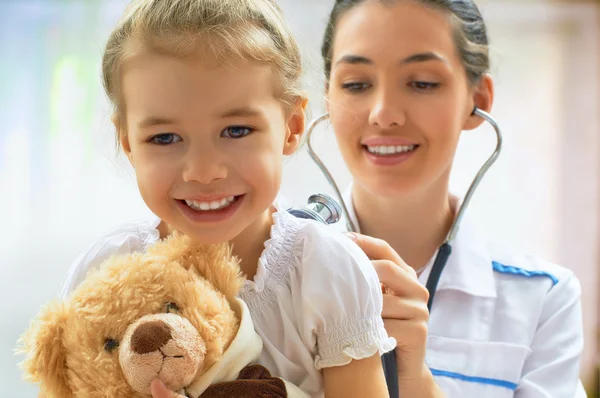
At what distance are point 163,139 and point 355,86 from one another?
605 mm

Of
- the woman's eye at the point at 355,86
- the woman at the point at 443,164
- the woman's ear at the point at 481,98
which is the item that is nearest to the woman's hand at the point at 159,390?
the woman at the point at 443,164

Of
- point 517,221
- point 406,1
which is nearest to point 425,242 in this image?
point 406,1

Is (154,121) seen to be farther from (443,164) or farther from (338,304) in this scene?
(443,164)

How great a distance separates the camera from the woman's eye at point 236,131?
806 millimetres

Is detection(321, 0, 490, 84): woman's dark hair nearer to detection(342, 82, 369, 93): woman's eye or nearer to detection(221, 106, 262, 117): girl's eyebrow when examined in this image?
detection(342, 82, 369, 93): woman's eye

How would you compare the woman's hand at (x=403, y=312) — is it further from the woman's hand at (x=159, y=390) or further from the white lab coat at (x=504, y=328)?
the woman's hand at (x=159, y=390)

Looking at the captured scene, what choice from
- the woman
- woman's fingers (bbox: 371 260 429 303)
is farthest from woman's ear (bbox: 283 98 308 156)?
the woman

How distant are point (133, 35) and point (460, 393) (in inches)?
33.0

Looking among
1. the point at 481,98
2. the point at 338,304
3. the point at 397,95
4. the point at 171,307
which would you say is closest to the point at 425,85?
the point at 397,95

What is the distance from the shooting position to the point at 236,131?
2.67 ft

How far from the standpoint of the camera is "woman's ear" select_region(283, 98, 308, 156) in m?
0.91

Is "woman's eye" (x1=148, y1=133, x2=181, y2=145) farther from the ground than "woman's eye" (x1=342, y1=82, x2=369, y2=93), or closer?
closer

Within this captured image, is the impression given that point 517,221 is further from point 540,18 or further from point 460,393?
point 460,393

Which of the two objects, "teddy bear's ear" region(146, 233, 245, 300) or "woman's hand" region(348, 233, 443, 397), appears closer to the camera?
"teddy bear's ear" region(146, 233, 245, 300)
